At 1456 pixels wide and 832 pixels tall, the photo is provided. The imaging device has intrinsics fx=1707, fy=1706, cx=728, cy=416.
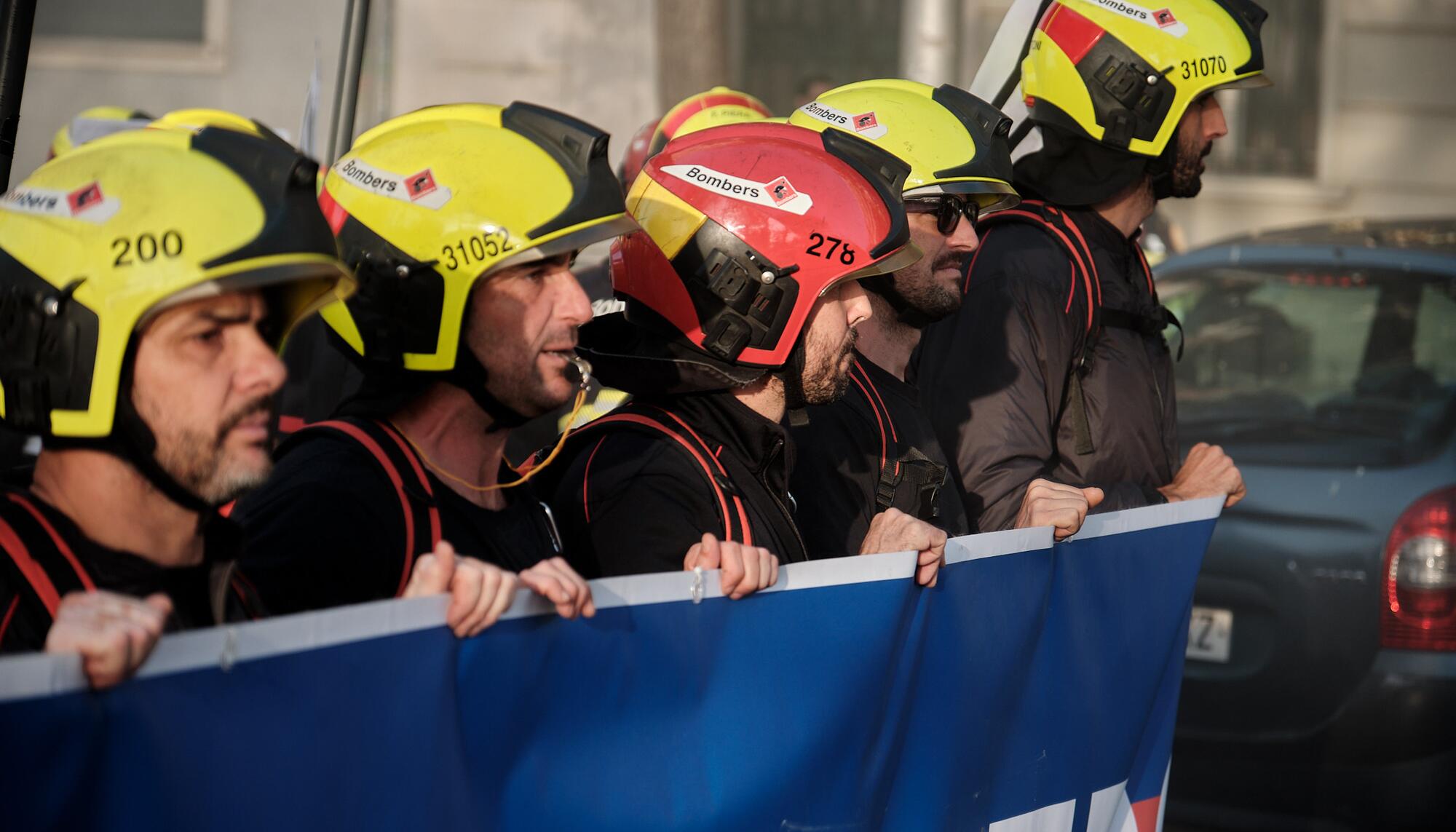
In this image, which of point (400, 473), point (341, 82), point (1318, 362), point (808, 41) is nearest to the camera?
point (400, 473)

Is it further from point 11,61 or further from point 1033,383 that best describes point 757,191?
point 11,61

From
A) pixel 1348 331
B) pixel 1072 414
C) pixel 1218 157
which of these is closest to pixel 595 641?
pixel 1072 414

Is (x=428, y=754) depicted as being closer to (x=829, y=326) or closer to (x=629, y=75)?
(x=829, y=326)

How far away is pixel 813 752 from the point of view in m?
2.82

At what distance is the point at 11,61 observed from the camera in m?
3.04

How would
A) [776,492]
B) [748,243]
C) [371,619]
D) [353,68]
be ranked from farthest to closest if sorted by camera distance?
1. [353,68]
2. [748,243]
3. [776,492]
4. [371,619]

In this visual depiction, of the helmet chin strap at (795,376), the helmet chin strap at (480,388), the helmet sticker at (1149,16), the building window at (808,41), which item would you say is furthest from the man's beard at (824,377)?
the building window at (808,41)

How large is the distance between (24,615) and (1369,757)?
454 cm

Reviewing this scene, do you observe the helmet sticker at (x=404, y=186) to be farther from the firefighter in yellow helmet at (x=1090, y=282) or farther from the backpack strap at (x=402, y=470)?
the firefighter in yellow helmet at (x=1090, y=282)

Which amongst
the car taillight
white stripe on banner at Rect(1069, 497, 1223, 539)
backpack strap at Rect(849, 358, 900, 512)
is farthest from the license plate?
backpack strap at Rect(849, 358, 900, 512)

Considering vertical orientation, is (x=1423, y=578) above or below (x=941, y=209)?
below

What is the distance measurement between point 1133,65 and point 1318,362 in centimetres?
227

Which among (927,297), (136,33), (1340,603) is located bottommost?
(1340,603)

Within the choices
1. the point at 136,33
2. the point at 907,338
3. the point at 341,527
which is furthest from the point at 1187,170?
the point at 136,33
